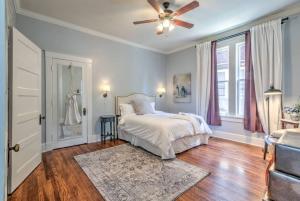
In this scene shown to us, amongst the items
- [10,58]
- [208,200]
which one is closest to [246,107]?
[208,200]

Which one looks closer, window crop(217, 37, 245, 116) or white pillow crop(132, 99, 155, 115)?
window crop(217, 37, 245, 116)

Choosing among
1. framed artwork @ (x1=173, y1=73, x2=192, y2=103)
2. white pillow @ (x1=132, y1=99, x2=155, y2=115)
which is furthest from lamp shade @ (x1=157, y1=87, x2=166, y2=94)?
white pillow @ (x1=132, y1=99, x2=155, y2=115)

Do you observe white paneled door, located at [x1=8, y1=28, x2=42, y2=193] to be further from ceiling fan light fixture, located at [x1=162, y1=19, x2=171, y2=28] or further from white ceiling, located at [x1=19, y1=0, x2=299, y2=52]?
ceiling fan light fixture, located at [x1=162, y1=19, x2=171, y2=28]

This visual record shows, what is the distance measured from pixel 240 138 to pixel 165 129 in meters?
2.40

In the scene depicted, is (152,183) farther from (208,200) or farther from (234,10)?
(234,10)

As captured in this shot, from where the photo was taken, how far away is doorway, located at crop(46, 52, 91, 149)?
369 cm

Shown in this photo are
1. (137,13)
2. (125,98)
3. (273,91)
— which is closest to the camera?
(273,91)

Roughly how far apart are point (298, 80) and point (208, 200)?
3107 mm

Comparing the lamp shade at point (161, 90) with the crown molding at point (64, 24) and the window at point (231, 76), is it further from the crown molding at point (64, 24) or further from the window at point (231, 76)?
the window at point (231, 76)

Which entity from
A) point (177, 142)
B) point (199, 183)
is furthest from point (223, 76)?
point (199, 183)

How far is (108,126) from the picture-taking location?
15.4 feet

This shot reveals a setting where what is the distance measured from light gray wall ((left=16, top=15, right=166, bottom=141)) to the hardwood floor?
1.72 metres

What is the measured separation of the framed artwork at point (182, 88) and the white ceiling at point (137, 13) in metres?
1.61

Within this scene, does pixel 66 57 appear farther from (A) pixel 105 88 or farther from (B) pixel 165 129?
(B) pixel 165 129
